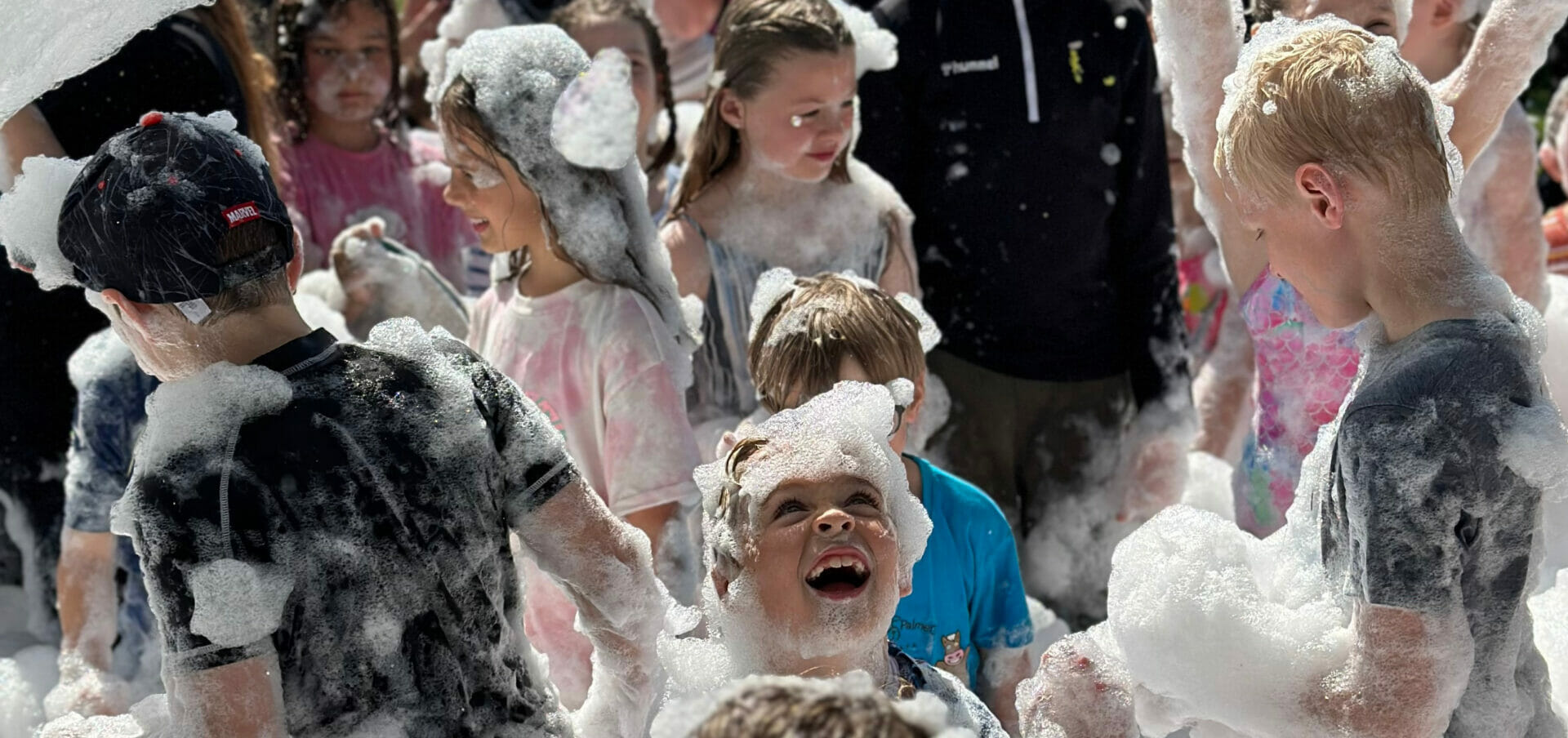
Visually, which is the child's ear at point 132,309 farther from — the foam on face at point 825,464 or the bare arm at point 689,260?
the bare arm at point 689,260

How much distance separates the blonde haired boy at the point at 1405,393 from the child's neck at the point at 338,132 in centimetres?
315

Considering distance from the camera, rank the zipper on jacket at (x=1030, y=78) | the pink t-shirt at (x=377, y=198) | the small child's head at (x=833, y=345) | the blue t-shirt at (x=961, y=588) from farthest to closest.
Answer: the pink t-shirt at (x=377, y=198)
the zipper on jacket at (x=1030, y=78)
the small child's head at (x=833, y=345)
the blue t-shirt at (x=961, y=588)

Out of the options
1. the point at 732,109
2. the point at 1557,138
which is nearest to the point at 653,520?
the point at 732,109

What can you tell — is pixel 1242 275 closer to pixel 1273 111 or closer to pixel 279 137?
pixel 1273 111

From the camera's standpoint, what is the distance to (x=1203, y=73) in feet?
8.91

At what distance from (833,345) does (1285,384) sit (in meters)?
0.98

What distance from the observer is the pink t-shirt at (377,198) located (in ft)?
14.7

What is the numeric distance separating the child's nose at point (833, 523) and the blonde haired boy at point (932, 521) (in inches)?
20.3

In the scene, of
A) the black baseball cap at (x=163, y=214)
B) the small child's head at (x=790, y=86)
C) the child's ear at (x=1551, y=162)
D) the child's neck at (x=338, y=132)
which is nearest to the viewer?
the black baseball cap at (x=163, y=214)

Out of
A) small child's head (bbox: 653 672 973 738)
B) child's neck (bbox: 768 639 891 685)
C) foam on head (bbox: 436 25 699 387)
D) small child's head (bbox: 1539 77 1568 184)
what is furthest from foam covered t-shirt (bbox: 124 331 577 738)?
small child's head (bbox: 1539 77 1568 184)

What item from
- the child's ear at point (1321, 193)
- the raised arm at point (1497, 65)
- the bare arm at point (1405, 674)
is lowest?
the bare arm at point (1405, 674)

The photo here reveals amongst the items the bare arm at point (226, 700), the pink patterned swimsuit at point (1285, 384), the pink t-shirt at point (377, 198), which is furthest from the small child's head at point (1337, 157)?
the pink t-shirt at point (377, 198)

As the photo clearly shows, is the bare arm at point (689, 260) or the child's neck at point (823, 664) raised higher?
the bare arm at point (689, 260)

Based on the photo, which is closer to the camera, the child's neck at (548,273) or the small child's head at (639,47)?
the child's neck at (548,273)
